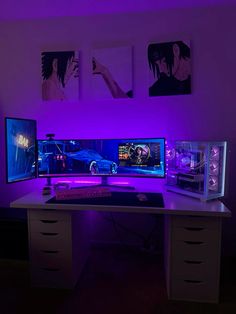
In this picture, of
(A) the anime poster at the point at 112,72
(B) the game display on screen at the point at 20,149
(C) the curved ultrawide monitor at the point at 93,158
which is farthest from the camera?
(A) the anime poster at the point at 112,72

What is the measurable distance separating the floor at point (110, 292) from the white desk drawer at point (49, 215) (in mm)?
533

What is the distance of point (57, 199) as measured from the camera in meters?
1.77

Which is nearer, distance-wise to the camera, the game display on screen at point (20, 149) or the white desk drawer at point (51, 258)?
the white desk drawer at point (51, 258)

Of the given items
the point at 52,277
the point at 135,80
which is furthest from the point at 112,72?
the point at 52,277

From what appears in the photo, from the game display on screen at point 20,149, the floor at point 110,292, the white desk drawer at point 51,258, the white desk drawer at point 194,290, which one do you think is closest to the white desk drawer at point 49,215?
the white desk drawer at point 51,258

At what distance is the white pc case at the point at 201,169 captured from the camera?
1.75 metres

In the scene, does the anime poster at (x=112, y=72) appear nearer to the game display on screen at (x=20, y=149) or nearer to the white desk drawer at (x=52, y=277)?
the game display on screen at (x=20, y=149)

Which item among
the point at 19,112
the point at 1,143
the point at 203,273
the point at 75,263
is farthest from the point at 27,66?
the point at 203,273

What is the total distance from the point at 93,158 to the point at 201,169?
0.92 m

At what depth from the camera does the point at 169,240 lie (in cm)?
166

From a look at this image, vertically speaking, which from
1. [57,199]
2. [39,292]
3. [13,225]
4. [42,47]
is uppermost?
[42,47]

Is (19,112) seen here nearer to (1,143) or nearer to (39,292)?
(1,143)

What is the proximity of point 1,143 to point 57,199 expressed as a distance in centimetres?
115

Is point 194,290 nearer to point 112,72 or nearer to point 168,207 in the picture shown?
point 168,207
